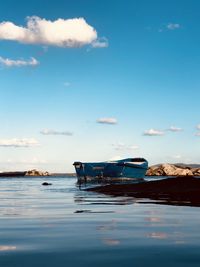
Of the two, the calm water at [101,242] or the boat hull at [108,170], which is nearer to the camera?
the calm water at [101,242]

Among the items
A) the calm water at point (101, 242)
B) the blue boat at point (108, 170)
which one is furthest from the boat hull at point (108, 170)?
the calm water at point (101, 242)

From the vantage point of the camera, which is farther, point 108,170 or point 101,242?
point 108,170

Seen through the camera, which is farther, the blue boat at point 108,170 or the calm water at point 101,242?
the blue boat at point 108,170

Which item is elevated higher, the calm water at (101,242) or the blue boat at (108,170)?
the blue boat at (108,170)

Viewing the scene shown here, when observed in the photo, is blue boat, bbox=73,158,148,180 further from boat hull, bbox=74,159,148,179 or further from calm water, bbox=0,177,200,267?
calm water, bbox=0,177,200,267

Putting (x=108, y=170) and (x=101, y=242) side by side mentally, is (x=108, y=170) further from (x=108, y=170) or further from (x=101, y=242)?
(x=101, y=242)

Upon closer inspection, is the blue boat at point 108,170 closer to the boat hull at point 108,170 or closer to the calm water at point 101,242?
the boat hull at point 108,170

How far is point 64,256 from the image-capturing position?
25.3ft

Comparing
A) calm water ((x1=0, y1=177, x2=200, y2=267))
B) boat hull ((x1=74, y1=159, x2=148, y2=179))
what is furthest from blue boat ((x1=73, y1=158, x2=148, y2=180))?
calm water ((x1=0, y1=177, x2=200, y2=267))

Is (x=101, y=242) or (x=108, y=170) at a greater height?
(x=108, y=170)

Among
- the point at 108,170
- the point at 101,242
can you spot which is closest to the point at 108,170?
the point at 108,170

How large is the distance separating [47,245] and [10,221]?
5868 millimetres

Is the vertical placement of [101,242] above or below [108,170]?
below

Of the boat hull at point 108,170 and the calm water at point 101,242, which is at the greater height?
the boat hull at point 108,170
